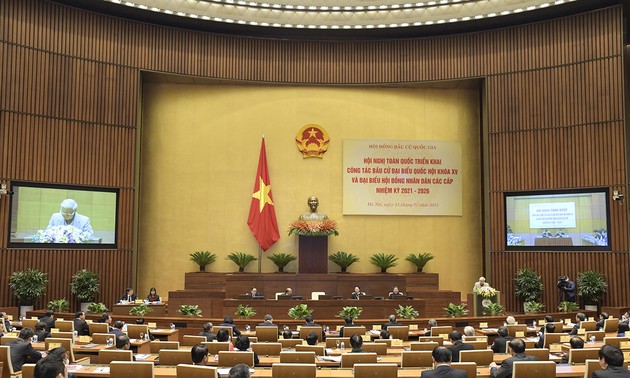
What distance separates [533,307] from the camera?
13070 mm

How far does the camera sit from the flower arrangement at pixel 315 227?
14.8 meters

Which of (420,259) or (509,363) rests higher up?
(420,259)

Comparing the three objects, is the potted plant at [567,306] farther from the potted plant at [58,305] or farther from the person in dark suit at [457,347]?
the potted plant at [58,305]

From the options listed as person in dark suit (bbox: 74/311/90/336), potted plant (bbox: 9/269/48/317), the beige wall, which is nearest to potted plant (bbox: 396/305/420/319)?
the beige wall

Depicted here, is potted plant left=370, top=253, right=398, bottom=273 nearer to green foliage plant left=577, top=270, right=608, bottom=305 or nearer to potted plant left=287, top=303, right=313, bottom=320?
green foliage plant left=577, top=270, right=608, bottom=305

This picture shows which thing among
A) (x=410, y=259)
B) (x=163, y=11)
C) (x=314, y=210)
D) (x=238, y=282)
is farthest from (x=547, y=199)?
(x=163, y=11)

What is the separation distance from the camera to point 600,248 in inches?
549

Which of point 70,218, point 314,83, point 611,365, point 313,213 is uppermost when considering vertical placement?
point 314,83

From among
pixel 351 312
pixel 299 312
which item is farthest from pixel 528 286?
pixel 299 312

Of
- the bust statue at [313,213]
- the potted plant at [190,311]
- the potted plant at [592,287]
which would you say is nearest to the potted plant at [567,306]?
the potted plant at [592,287]

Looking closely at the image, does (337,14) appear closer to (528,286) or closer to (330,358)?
(528,286)

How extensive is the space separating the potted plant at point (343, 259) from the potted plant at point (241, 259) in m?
2.17

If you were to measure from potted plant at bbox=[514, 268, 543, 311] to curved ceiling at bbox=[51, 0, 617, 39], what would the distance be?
647cm

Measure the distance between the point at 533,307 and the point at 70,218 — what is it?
10930 millimetres
